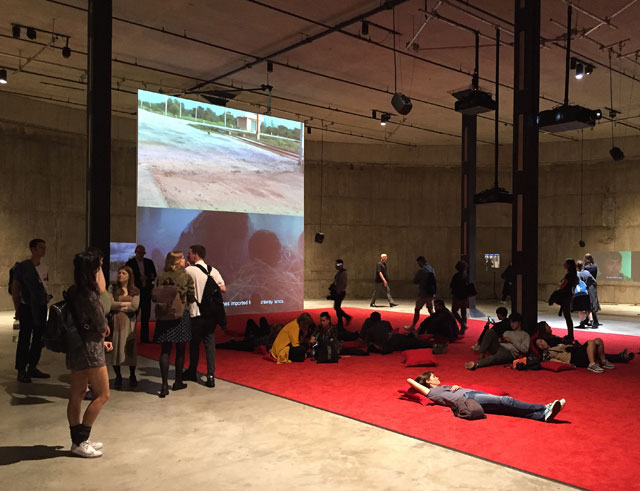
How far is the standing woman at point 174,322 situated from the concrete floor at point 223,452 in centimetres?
37

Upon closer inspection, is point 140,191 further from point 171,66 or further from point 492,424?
point 492,424

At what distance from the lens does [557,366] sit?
7.07 meters

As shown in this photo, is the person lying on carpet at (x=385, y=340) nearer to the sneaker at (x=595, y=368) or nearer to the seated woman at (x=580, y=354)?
the seated woman at (x=580, y=354)

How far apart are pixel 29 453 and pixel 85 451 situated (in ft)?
1.44

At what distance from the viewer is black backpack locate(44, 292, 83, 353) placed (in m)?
3.75

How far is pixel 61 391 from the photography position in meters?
5.82

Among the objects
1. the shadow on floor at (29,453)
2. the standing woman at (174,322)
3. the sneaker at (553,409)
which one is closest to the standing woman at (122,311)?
the standing woman at (174,322)

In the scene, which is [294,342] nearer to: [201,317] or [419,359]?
[419,359]

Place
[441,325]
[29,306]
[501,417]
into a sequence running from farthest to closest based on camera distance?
[441,325], [29,306], [501,417]

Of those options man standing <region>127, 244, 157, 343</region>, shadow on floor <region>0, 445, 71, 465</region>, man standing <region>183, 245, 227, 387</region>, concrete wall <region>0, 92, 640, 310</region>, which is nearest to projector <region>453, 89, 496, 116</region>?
man standing <region>183, 245, 227, 387</region>

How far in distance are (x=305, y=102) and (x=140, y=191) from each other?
5188 millimetres

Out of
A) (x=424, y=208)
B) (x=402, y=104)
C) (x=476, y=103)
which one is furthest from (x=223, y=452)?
(x=424, y=208)

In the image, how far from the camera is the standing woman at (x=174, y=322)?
18.2 ft

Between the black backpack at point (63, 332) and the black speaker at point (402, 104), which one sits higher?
the black speaker at point (402, 104)
